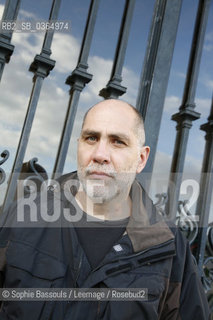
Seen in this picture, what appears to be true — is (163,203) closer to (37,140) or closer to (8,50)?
(37,140)

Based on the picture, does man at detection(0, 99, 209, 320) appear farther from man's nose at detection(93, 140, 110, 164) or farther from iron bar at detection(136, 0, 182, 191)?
iron bar at detection(136, 0, 182, 191)

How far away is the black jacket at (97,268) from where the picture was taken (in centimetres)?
136

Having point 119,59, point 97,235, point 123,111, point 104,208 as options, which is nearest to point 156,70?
point 119,59

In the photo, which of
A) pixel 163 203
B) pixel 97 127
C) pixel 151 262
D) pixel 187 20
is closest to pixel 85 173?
pixel 97 127

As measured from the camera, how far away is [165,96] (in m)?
2.46

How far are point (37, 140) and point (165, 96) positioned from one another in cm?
102

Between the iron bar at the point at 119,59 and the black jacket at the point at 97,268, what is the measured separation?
0.97m

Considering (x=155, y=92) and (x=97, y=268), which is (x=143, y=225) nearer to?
(x=97, y=268)

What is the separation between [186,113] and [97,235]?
4.43ft

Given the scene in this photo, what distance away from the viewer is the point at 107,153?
1563 mm

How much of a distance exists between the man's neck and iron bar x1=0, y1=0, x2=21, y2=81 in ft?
3.26

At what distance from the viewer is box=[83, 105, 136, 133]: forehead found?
161 centimetres

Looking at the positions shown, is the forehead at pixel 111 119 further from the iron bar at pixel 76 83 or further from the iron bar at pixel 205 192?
the iron bar at pixel 205 192

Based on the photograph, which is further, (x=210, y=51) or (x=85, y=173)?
(x=210, y=51)
